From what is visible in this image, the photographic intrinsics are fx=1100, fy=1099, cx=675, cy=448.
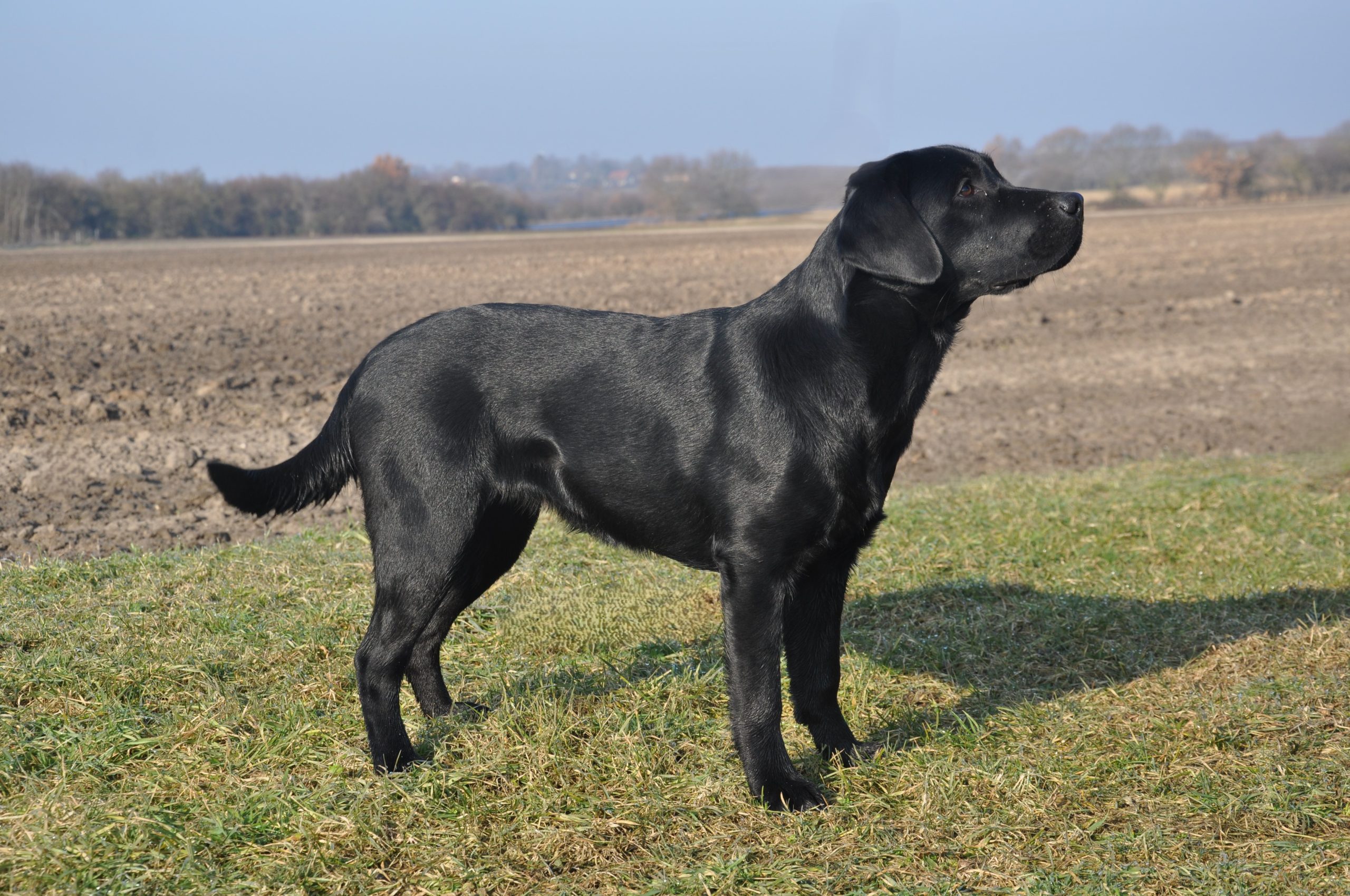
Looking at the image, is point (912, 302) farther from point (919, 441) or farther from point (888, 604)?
point (919, 441)

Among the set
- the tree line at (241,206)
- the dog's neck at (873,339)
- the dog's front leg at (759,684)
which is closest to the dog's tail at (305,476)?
the dog's front leg at (759,684)

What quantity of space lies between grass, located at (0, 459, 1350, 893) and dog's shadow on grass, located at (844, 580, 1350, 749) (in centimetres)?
2

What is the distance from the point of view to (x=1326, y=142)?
254 ft

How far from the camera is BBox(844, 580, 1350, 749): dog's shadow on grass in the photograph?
4.64m

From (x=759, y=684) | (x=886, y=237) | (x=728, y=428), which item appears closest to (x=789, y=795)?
(x=759, y=684)

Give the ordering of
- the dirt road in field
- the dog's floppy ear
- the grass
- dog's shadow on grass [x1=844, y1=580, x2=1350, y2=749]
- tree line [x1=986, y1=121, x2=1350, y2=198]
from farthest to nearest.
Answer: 1. tree line [x1=986, y1=121, x2=1350, y2=198]
2. the dirt road in field
3. dog's shadow on grass [x1=844, y1=580, x2=1350, y2=749]
4. the dog's floppy ear
5. the grass

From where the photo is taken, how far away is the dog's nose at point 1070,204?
3.69 metres

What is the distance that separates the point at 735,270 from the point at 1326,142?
69610 millimetres

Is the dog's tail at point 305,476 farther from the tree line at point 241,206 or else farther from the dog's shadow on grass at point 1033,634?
the tree line at point 241,206

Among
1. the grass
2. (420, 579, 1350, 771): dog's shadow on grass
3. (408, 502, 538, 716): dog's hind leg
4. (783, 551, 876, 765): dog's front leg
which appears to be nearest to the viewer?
the grass

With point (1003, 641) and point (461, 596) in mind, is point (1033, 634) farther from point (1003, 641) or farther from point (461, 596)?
point (461, 596)

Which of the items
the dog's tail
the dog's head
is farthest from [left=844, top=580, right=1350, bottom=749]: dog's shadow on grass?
the dog's tail

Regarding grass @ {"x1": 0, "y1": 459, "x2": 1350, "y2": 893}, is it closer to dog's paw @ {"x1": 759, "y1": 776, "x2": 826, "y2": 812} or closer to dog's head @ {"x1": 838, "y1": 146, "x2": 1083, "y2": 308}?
dog's paw @ {"x1": 759, "y1": 776, "x2": 826, "y2": 812}

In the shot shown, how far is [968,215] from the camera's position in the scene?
3.68 m
